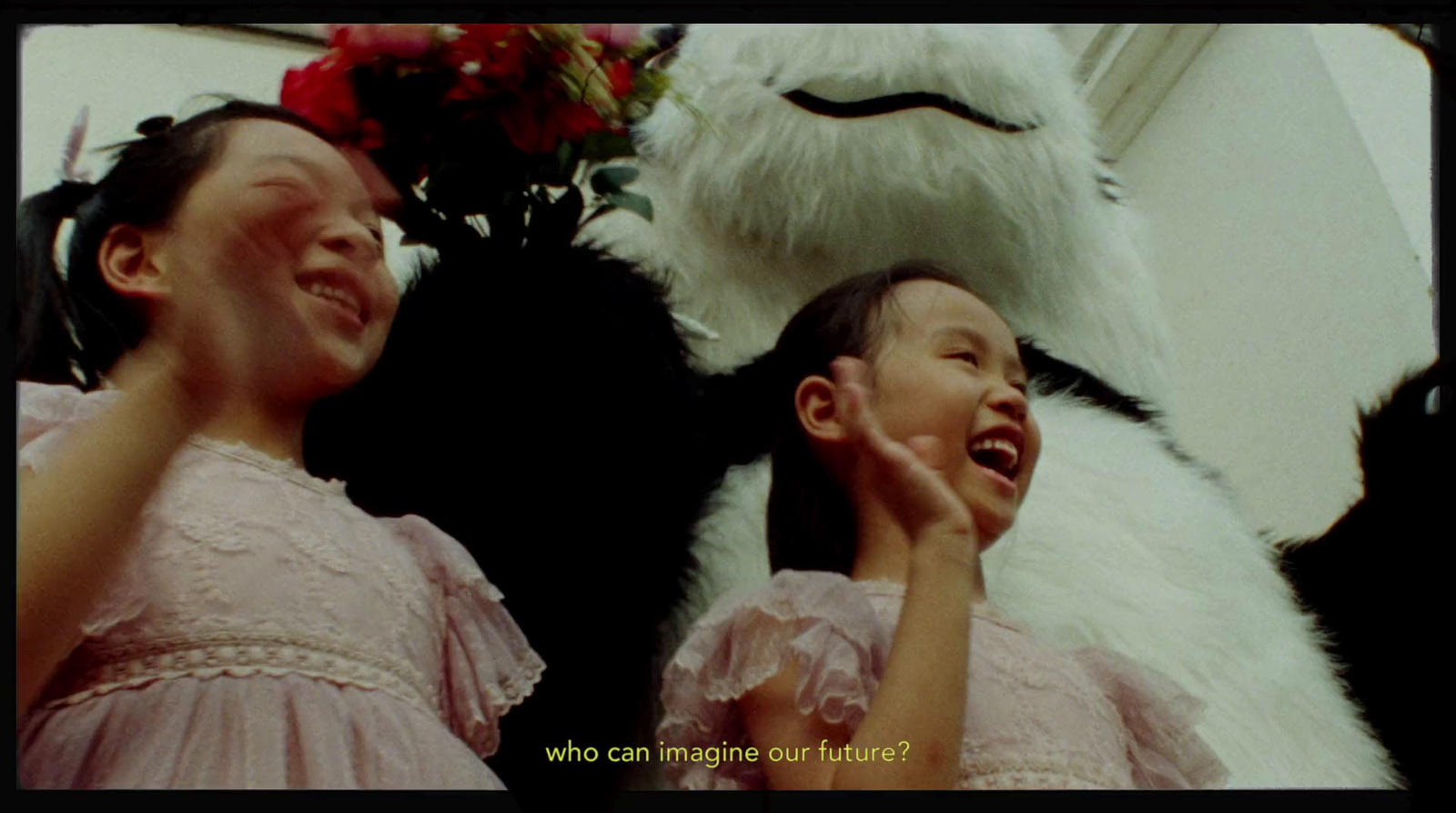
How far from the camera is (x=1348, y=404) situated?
1.19 m

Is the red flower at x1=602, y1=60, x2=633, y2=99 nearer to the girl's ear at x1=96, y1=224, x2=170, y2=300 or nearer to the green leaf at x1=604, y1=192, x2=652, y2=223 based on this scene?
the green leaf at x1=604, y1=192, x2=652, y2=223

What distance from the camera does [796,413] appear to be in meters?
0.99

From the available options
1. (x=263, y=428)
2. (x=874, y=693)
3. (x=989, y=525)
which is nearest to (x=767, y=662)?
(x=874, y=693)

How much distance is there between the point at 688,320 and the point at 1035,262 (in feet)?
0.84

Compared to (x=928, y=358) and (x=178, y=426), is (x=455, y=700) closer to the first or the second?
(x=178, y=426)

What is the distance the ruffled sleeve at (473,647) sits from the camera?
854 millimetres

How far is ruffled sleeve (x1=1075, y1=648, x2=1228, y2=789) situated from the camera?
90cm

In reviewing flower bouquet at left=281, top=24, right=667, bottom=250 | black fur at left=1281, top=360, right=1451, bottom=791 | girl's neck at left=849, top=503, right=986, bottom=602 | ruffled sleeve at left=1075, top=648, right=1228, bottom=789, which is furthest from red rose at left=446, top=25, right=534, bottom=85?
black fur at left=1281, top=360, right=1451, bottom=791

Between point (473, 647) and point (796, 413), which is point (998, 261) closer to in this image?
point (796, 413)

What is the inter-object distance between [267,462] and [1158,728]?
467 millimetres

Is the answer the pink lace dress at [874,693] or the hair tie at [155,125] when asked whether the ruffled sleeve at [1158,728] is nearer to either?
the pink lace dress at [874,693]

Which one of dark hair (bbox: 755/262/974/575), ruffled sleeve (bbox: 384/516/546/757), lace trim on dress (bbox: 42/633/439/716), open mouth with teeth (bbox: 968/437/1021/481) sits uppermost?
open mouth with teeth (bbox: 968/437/1021/481)

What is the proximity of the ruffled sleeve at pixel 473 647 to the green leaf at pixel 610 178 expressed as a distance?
0.81ft

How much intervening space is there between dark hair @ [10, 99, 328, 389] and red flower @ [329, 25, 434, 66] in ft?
0.29
